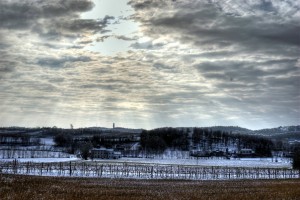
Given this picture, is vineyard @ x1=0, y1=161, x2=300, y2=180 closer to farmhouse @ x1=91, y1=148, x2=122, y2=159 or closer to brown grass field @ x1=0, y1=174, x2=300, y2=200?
brown grass field @ x1=0, y1=174, x2=300, y2=200

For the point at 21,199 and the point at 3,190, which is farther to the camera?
the point at 3,190

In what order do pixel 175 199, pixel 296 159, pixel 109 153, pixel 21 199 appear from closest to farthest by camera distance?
pixel 21 199
pixel 175 199
pixel 296 159
pixel 109 153

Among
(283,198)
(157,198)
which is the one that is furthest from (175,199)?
(283,198)

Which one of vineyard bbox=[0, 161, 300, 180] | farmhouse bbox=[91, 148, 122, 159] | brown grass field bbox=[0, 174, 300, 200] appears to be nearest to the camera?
brown grass field bbox=[0, 174, 300, 200]

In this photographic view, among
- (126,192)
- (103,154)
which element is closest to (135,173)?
(126,192)

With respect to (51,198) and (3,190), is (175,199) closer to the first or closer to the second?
(51,198)

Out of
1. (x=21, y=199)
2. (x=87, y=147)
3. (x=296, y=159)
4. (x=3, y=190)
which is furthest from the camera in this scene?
(x=87, y=147)

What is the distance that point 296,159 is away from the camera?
103500mm

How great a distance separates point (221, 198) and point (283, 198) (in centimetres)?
531

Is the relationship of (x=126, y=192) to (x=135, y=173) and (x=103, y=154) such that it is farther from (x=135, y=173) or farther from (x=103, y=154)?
(x=103, y=154)

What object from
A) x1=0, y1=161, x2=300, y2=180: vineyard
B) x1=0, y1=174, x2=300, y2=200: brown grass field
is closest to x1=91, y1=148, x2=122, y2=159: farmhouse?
x1=0, y1=161, x2=300, y2=180: vineyard

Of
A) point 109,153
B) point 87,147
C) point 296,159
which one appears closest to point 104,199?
point 296,159

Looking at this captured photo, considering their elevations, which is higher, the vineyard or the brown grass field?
the brown grass field

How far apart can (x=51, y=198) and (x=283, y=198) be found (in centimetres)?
1933
